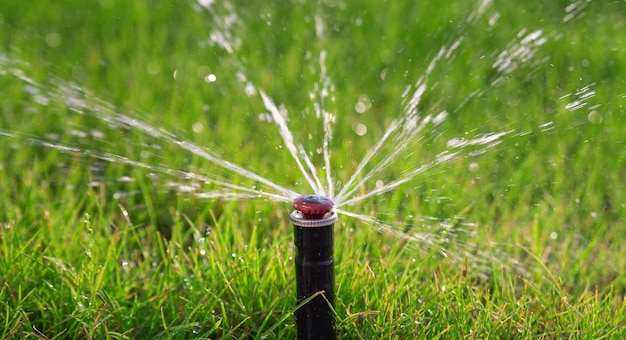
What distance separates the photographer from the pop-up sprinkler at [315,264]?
1.80 meters

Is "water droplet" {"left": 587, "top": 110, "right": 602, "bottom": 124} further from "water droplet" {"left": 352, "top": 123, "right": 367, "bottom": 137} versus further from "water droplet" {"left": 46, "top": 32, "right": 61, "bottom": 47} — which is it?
"water droplet" {"left": 46, "top": 32, "right": 61, "bottom": 47}

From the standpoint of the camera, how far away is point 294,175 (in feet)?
10.6

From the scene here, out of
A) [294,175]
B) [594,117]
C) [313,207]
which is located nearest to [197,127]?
[294,175]

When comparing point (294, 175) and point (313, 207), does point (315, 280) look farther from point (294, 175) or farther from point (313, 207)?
point (294, 175)

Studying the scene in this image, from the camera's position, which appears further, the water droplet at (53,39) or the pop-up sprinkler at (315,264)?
the water droplet at (53,39)

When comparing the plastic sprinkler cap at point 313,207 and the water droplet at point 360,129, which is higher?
the water droplet at point 360,129

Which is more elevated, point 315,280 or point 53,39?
point 53,39

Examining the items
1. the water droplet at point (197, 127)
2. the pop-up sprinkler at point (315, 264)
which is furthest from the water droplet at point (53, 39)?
the pop-up sprinkler at point (315, 264)

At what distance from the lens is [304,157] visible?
341cm

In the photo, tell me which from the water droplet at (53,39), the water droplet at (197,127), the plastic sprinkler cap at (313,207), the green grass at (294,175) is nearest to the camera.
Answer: the plastic sprinkler cap at (313,207)

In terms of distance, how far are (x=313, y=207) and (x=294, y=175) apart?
1452mm

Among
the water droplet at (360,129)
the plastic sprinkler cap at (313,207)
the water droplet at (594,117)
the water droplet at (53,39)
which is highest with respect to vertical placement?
the water droplet at (53,39)

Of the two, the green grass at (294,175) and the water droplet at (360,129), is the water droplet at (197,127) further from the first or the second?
the water droplet at (360,129)

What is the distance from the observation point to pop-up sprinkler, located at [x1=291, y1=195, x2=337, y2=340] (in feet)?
5.90
